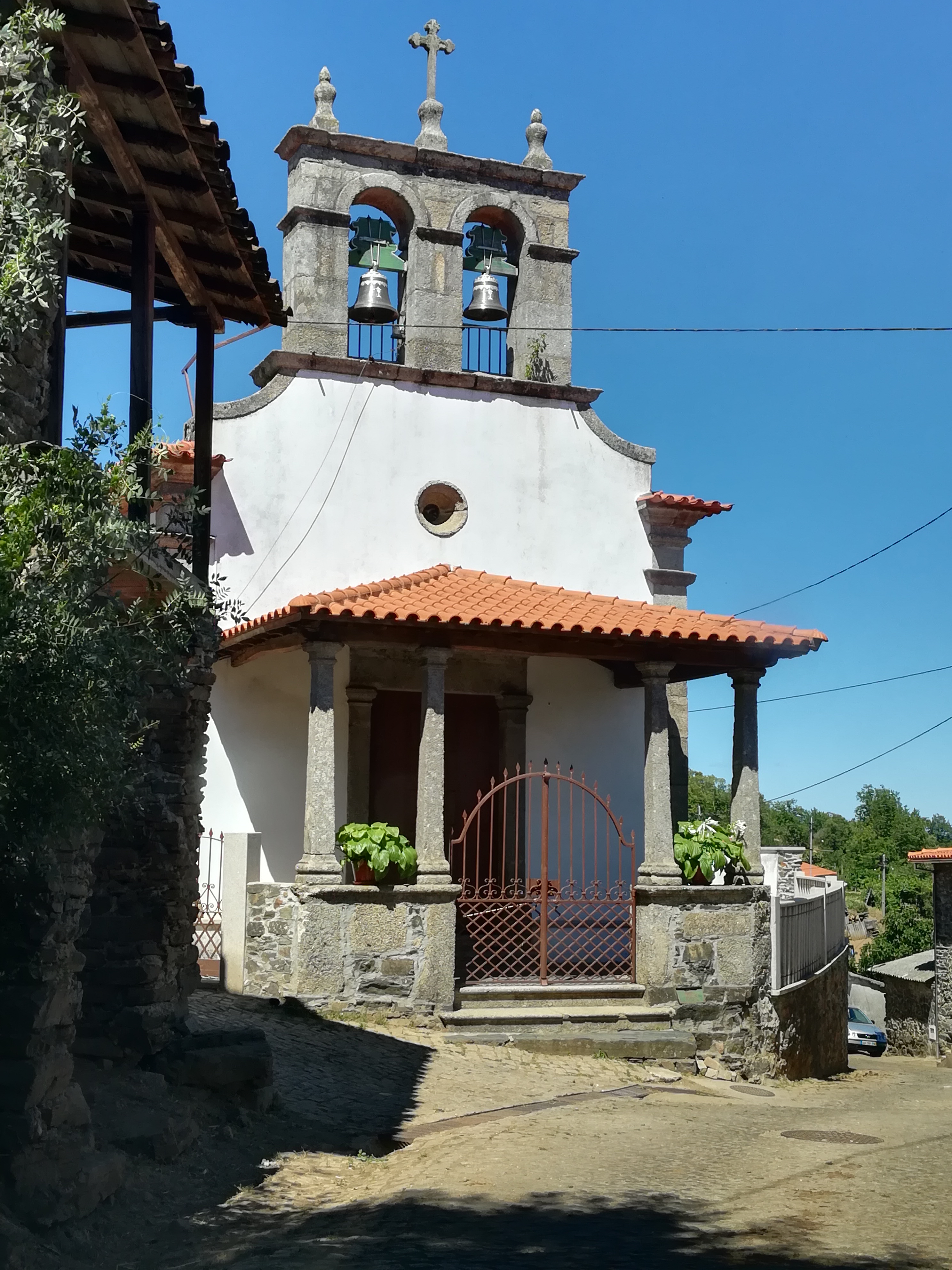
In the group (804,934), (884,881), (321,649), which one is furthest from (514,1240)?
(884,881)

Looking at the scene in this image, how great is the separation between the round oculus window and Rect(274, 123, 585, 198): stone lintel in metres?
3.24

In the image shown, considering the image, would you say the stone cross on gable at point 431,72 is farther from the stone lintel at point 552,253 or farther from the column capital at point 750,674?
the column capital at point 750,674

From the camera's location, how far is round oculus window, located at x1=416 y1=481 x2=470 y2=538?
1388 centimetres

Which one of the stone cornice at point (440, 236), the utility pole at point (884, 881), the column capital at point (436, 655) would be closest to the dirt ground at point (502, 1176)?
the column capital at point (436, 655)

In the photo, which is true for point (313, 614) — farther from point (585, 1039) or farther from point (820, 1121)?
point (820, 1121)

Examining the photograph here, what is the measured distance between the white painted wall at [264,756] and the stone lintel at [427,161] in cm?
511

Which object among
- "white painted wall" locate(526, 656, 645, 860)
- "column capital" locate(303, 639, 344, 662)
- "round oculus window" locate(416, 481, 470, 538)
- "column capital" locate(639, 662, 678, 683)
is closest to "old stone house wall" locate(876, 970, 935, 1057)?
"white painted wall" locate(526, 656, 645, 860)

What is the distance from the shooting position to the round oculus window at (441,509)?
13875 millimetres

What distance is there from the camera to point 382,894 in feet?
35.5

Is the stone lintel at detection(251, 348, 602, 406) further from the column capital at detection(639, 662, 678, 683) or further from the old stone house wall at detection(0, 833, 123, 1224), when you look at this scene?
the old stone house wall at detection(0, 833, 123, 1224)

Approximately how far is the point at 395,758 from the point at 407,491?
2733 mm

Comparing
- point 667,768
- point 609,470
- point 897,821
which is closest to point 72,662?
point 667,768

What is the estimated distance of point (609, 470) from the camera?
48.2 feet

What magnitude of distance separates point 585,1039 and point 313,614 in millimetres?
4042
